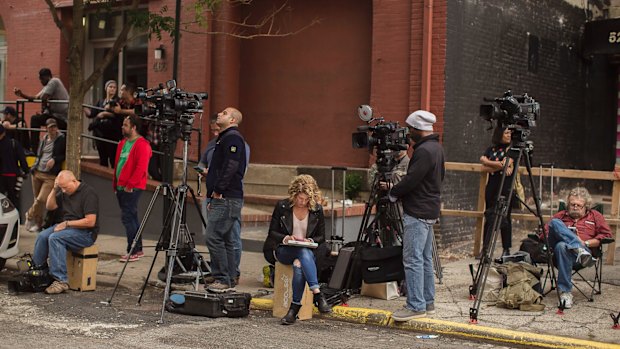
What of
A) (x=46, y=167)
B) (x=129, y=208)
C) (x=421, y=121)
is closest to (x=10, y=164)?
(x=46, y=167)

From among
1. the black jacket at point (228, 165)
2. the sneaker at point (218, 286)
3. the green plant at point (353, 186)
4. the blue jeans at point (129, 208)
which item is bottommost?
the sneaker at point (218, 286)

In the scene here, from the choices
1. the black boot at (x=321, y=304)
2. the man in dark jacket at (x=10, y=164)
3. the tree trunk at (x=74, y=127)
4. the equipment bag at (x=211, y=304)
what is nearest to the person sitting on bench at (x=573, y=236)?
the black boot at (x=321, y=304)

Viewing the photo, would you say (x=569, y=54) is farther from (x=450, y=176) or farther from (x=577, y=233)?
(x=577, y=233)

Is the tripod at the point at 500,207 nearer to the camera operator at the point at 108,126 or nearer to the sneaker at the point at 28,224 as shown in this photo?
the camera operator at the point at 108,126

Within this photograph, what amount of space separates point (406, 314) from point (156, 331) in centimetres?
234

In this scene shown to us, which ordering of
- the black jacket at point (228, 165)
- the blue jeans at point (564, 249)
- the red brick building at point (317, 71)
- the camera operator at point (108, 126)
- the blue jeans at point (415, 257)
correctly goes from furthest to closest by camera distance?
the camera operator at point (108, 126) → the red brick building at point (317, 71) → the black jacket at point (228, 165) → the blue jeans at point (564, 249) → the blue jeans at point (415, 257)

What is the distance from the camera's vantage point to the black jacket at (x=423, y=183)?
8.23m

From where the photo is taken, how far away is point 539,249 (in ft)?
30.2

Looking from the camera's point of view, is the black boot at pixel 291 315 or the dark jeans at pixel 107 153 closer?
the black boot at pixel 291 315

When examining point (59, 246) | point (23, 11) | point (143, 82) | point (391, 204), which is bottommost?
point (59, 246)

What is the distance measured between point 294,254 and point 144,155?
149 inches

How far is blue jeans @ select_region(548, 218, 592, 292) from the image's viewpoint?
8789mm

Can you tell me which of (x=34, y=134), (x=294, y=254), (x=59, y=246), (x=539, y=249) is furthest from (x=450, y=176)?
(x=34, y=134)

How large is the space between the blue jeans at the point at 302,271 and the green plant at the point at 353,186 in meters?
4.84
